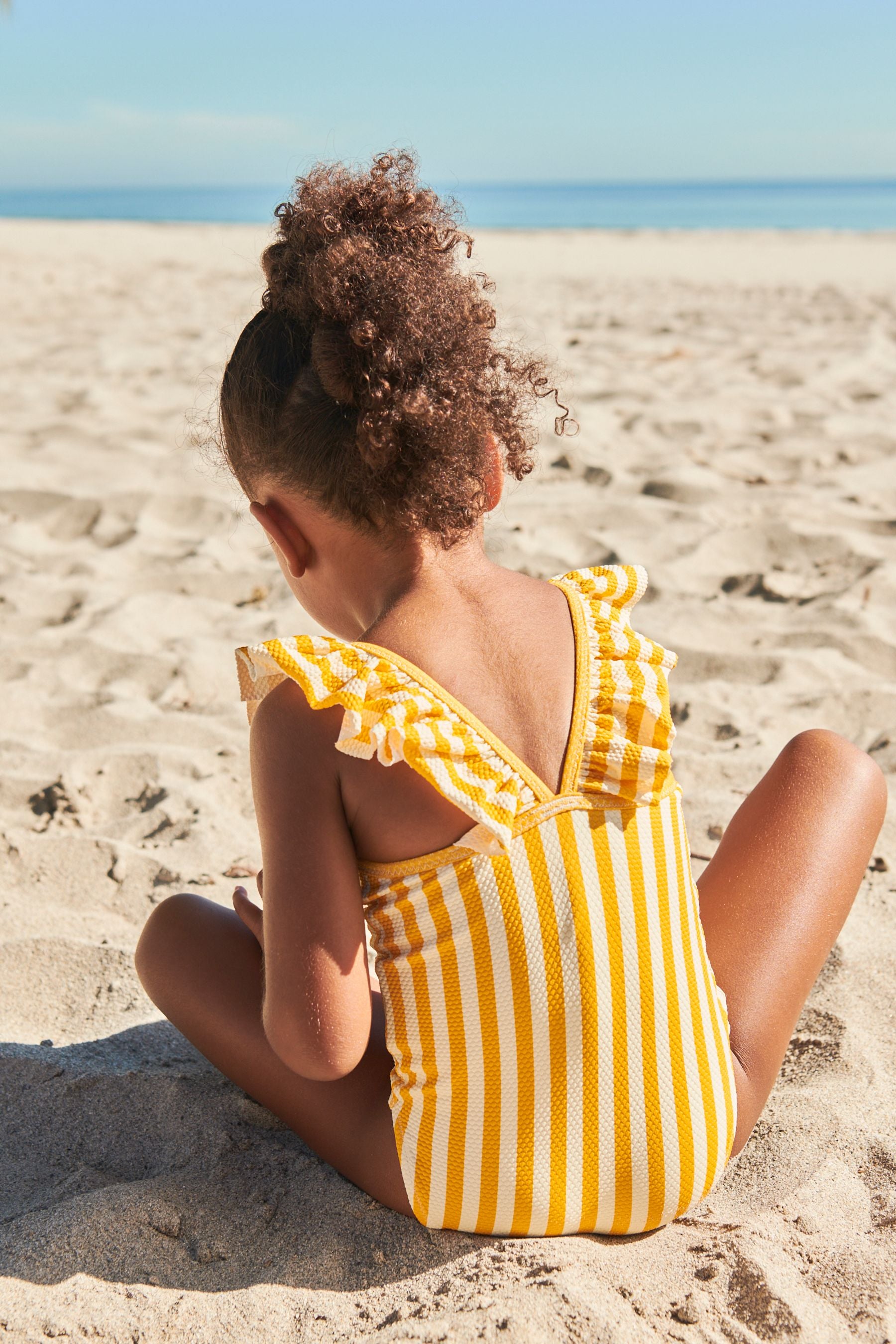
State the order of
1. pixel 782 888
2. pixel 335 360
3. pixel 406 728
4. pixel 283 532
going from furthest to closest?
pixel 782 888
pixel 283 532
pixel 335 360
pixel 406 728

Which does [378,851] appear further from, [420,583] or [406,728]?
[420,583]

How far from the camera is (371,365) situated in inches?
→ 49.7

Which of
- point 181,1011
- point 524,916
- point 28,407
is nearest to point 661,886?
point 524,916

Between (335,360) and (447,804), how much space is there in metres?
0.50

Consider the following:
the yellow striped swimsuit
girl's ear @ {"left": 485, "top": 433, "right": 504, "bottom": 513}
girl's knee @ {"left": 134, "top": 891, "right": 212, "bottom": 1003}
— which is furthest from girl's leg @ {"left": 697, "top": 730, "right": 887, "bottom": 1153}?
girl's knee @ {"left": 134, "top": 891, "right": 212, "bottom": 1003}

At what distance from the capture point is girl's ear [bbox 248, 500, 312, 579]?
1404mm

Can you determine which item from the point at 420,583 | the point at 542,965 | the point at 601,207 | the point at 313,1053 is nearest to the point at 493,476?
the point at 420,583

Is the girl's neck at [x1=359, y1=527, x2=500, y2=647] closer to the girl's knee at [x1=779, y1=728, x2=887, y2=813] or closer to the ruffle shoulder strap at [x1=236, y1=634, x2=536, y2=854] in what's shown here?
the ruffle shoulder strap at [x1=236, y1=634, x2=536, y2=854]

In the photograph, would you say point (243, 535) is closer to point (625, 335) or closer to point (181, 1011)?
point (181, 1011)

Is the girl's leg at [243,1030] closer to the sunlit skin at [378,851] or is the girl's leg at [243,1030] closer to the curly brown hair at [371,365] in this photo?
the sunlit skin at [378,851]

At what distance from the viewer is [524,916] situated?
1.21 metres

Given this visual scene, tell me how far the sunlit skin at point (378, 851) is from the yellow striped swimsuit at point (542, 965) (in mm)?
39

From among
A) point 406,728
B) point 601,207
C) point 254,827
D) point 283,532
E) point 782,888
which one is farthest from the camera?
point 601,207

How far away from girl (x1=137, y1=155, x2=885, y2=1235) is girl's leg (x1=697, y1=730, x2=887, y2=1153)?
25 millimetres
